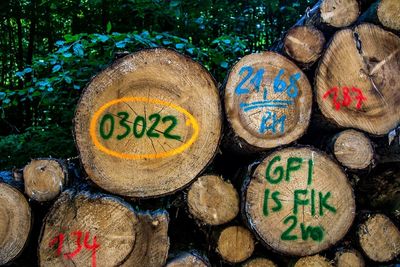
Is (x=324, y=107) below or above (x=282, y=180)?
above

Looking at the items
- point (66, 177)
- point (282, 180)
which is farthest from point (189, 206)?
point (66, 177)

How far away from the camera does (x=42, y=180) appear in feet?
5.78

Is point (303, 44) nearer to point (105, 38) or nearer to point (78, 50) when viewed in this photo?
point (105, 38)

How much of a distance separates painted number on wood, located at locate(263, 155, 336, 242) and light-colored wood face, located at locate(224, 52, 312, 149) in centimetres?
12

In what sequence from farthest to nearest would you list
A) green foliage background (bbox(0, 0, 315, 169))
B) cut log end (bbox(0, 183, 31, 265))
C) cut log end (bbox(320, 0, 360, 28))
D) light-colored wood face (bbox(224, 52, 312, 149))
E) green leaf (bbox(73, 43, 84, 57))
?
1. green foliage background (bbox(0, 0, 315, 169))
2. green leaf (bbox(73, 43, 84, 57))
3. cut log end (bbox(320, 0, 360, 28))
4. light-colored wood face (bbox(224, 52, 312, 149))
5. cut log end (bbox(0, 183, 31, 265))

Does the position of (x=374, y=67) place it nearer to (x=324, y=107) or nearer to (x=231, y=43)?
(x=324, y=107)

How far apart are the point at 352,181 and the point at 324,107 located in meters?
0.47

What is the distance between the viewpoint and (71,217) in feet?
5.76

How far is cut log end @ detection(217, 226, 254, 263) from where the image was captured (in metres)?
1.87

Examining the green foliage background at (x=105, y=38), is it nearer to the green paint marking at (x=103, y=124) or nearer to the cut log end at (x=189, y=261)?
the green paint marking at (x=103, y=124)

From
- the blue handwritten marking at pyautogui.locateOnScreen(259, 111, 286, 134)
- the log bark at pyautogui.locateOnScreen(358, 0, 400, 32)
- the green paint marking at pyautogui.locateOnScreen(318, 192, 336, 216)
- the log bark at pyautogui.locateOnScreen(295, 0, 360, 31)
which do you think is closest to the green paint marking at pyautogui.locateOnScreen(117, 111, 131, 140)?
the blue handwritten marking at pyautogui.locateOnScreen(259, 111, 286, 134)

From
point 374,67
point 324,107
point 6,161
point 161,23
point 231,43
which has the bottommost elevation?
point 6,161

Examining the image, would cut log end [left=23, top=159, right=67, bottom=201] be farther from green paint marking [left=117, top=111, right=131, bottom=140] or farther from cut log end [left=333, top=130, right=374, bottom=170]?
cut log end [left=333, top=130, right=374, bottom=170]

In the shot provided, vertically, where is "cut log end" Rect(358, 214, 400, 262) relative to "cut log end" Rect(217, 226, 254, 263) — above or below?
above
